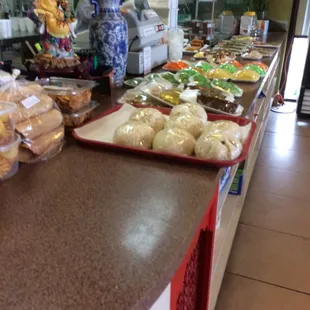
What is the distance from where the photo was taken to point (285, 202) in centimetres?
221

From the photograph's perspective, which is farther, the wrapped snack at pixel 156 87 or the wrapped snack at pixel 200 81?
the wrapped snack at pixel 200 81

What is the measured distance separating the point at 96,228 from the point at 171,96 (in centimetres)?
71

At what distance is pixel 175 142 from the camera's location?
82cm

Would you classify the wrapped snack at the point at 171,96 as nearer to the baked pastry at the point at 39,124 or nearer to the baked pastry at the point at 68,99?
the baked pastry at the point at 68,99

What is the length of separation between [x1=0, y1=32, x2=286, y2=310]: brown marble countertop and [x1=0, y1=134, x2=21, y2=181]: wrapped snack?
0.02 meters

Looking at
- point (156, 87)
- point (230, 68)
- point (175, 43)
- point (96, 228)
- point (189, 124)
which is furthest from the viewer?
point (175, 43)

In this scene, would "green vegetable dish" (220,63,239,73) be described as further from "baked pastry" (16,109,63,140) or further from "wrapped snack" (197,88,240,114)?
"baked pastry" (16,109,63,140)

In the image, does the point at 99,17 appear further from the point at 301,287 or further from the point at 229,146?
the point at 301,287

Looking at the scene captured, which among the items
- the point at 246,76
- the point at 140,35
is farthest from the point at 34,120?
the point at 246,76

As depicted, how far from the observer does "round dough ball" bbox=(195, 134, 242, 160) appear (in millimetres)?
783

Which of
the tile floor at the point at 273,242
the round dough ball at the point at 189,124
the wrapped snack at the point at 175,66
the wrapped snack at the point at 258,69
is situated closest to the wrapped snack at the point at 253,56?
the wrapped snack at the point at 258,69

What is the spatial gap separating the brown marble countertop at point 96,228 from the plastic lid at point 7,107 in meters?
0.13

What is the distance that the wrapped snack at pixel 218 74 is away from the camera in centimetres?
156

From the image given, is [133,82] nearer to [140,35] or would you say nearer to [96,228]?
[140,35]
